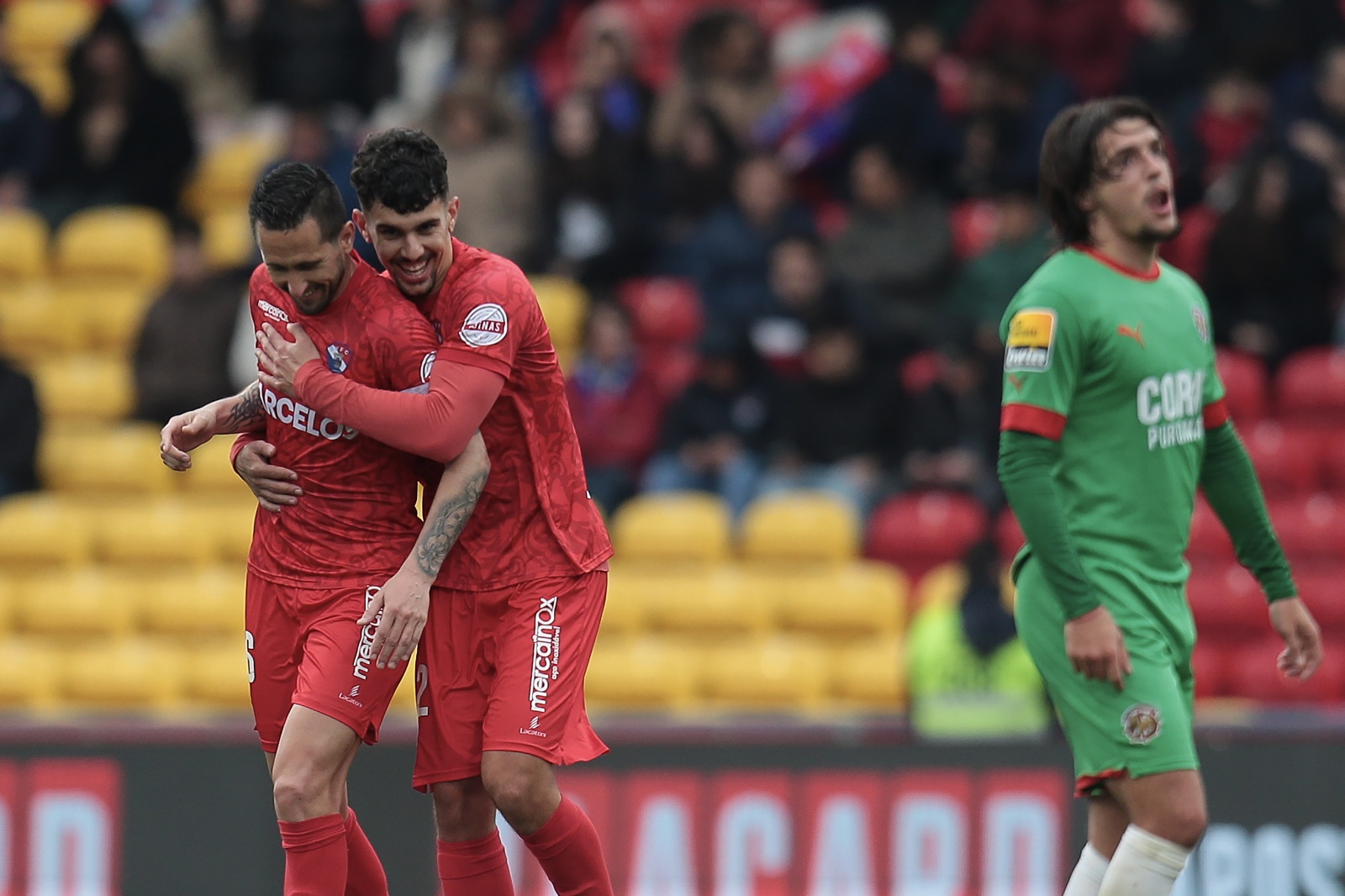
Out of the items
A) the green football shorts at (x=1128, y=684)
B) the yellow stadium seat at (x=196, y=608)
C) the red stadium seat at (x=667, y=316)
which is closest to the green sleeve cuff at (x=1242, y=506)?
the green football shorts at (x=1128, y=684)

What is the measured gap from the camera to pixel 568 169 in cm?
1145

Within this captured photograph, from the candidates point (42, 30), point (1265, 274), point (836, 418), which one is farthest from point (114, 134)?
point (1265, 274)

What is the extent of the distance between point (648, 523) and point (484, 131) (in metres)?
2.89

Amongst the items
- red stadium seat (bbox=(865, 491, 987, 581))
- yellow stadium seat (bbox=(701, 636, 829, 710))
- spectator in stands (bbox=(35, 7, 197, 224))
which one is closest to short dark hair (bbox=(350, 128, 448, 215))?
yellow stadium seat (bbox=(701, 636, 829, 710))

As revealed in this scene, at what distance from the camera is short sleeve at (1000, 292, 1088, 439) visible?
472 cm

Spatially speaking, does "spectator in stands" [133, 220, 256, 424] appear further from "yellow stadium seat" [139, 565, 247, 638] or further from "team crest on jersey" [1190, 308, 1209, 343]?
"team crest on jersey" [1190, 308, 1209, 343]

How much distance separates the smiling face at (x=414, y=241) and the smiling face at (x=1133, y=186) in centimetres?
167

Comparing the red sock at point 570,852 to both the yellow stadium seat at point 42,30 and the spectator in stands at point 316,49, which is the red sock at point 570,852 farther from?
the yellow stadium seat at point 42,30

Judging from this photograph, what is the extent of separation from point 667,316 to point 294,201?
6.42 m

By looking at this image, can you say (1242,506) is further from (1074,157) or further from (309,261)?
(309,261)

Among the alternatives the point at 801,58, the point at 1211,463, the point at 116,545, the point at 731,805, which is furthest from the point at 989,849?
the point at 801,58

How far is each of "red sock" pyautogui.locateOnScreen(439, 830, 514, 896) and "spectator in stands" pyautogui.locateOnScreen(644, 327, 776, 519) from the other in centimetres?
508

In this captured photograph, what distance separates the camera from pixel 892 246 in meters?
11.1

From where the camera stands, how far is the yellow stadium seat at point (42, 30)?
44.5 ft
